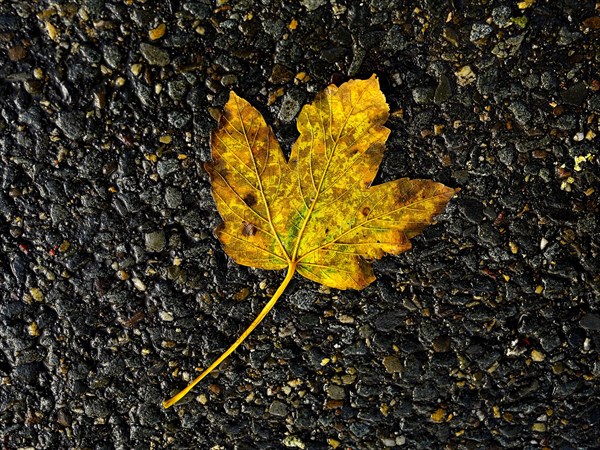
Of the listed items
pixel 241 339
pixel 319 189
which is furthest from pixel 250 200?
pixel 241 339

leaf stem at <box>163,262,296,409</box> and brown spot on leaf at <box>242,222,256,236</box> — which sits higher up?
brown spot on leaf at <box>242,222,256,236</box>

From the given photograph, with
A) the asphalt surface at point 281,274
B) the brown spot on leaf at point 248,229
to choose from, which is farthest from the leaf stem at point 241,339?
the brown spot on leaf at point 248,229

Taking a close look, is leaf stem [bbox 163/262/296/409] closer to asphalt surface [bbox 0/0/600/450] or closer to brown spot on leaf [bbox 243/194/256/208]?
asphalt surface [bbox 0/0/600/450]

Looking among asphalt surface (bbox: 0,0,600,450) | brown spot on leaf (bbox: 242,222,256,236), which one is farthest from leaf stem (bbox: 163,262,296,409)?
brown spot on leaf (bbox: 242,222,256,236)

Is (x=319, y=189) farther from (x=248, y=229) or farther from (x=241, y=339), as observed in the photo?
(x=241, y=339)

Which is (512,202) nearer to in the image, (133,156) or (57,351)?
(133,156)
